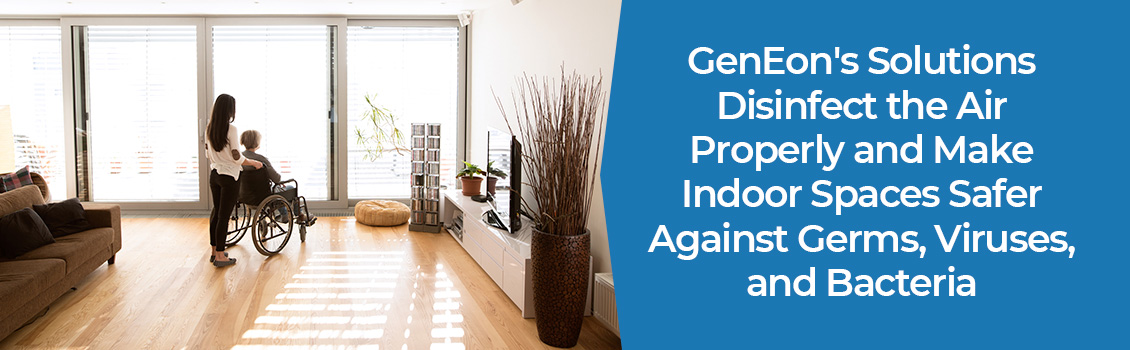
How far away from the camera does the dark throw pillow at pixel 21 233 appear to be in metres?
4.39

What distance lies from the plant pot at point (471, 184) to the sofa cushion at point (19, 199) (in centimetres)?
286

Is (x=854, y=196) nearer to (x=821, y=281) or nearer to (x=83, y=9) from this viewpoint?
(x=821, y=281)

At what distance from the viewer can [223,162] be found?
528 cm

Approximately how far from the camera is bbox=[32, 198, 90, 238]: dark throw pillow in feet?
16.3

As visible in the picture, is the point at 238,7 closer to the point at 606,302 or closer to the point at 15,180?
the point at 15,180

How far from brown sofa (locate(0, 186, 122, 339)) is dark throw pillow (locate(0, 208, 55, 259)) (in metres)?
0.04

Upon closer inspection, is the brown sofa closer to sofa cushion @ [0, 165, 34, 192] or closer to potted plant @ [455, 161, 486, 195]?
sofa cushion @ [0, 165, 34, 192]

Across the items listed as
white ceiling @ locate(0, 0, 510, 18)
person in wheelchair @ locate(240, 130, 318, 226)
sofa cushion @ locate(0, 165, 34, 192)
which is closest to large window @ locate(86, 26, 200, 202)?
white ceiling @ locate(0, 0, 510, 18)

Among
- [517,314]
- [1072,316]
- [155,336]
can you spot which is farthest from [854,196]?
[155,336]

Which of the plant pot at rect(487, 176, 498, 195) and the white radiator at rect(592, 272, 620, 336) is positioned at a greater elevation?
the plant pot at rect(487, 176, 498, 195)

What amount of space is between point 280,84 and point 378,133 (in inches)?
40.2

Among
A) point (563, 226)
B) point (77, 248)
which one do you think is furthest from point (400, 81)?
point (563, 226)

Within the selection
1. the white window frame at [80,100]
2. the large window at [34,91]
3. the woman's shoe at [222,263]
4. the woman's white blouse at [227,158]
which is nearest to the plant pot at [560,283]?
the woman's white blouse at [227,158]

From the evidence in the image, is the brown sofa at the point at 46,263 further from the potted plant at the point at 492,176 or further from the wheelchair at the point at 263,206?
the potted plant at the point at 492,176
